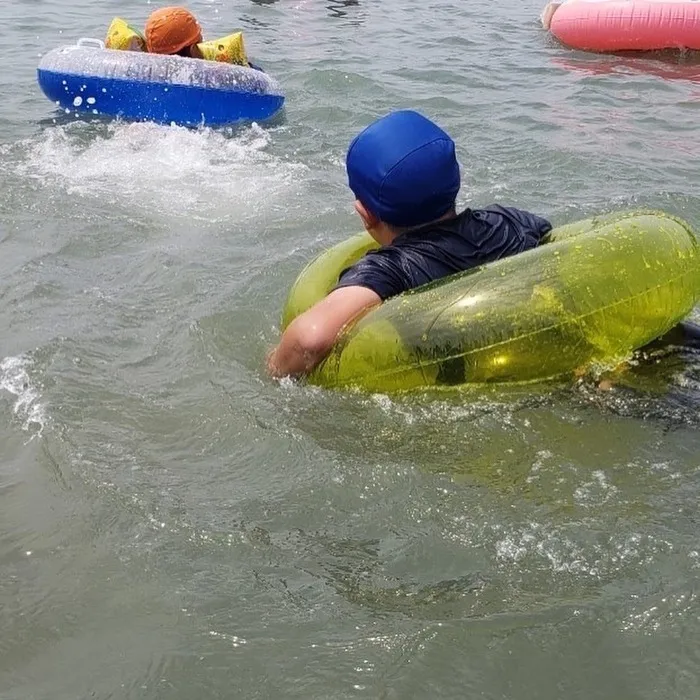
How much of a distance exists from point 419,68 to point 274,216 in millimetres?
5190

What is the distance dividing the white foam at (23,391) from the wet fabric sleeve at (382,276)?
1.41m

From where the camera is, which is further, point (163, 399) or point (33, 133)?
point (33, 133)

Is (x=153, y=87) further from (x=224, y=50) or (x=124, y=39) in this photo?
(x=224, y=50)

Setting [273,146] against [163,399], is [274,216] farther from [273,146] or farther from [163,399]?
[163,399]

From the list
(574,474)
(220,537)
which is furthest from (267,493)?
(574,474)

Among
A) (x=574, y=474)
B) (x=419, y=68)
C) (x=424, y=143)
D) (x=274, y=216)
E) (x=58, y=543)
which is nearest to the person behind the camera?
(x=58, y=543)

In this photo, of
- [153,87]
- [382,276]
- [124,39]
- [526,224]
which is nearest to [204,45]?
[124,39]

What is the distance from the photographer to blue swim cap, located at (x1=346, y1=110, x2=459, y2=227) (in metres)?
3.66

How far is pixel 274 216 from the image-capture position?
661cm

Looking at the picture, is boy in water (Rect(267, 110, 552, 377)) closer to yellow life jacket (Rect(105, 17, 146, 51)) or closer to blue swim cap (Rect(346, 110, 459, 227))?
blue swim cap (Rect(346, 110, 459, 227))

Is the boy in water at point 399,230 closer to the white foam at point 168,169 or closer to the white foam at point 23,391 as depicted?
the white foam at point 23,391

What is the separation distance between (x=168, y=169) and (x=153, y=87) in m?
1.42

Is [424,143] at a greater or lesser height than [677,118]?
greater

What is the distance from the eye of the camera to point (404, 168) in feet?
12.0
